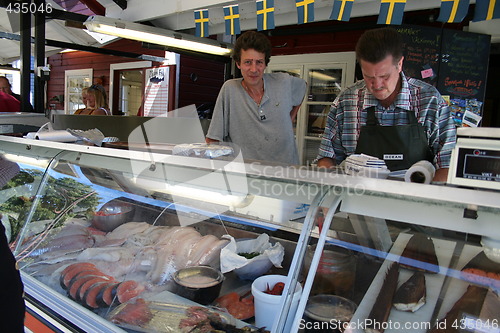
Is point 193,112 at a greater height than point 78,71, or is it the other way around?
point 78,71

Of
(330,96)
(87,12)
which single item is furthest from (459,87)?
(87,12)

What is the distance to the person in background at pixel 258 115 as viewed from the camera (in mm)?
2621

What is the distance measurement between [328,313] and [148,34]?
3984mm

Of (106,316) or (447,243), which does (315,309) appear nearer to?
(447,243)

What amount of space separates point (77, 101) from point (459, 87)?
1018 cm

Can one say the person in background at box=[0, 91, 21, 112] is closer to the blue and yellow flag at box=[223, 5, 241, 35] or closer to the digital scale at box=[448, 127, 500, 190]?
the blue and yellow flag at box=[223, 5, 241, 35]

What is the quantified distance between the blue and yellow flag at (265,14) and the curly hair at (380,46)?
2228 mm

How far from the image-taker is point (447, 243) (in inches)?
54.1

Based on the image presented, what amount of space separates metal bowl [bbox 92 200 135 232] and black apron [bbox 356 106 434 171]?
1.49 m

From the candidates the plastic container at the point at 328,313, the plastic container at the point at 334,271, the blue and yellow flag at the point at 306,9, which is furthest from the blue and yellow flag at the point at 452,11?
the plastic container at the point at 328,313

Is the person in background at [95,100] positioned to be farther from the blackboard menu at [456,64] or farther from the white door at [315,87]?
the blackboard menu at [456,64]

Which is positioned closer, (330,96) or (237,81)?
(237,81)

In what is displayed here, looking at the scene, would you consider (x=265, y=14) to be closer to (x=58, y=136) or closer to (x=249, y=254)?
(x=58, y=136)

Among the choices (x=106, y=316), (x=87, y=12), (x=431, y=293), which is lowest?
(x=106, y=316)
